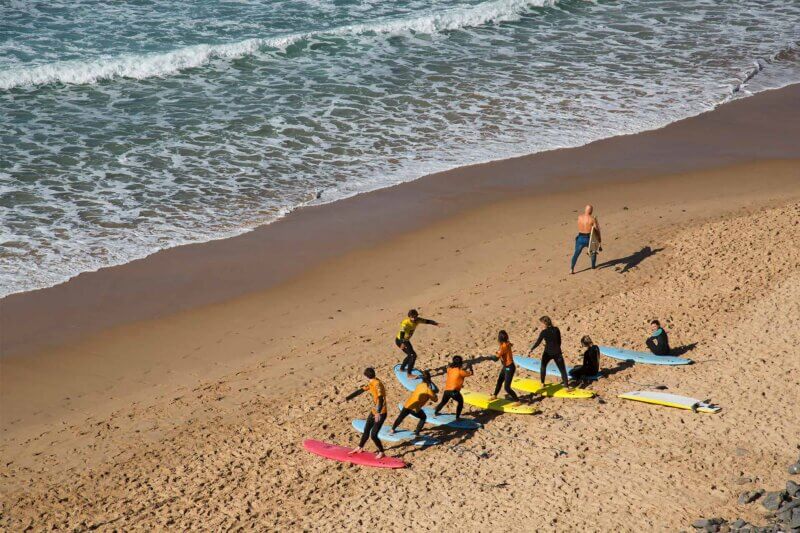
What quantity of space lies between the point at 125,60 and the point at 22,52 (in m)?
3.17

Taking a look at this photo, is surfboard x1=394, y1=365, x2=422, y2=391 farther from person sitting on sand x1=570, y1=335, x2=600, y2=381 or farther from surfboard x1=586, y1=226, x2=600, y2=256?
surfboard x1=586, y1=226, x2=600, y2=256

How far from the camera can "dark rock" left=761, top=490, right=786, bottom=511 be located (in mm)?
10164

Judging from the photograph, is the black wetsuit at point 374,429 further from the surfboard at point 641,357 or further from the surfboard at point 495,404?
the surfboard at point 641,357

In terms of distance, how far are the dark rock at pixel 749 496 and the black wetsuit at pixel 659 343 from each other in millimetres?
3471

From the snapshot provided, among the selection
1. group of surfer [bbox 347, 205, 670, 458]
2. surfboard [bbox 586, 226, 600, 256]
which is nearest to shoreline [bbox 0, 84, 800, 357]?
surfboard [bbox 586, 226, 600, 256]

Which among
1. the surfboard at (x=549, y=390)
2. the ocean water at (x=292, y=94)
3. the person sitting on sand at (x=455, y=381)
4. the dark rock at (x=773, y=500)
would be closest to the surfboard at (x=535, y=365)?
the surfboard at (x=549, y=390)

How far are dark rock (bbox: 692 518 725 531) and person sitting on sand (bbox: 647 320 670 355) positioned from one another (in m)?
3.92

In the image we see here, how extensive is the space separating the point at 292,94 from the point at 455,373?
15400 mm

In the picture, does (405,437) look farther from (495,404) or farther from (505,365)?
(505,365)

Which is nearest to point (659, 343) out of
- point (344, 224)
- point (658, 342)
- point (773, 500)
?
point (658, 342)

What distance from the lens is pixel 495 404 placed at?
507 inches

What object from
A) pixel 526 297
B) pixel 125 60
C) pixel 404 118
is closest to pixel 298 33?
pixel 125 60

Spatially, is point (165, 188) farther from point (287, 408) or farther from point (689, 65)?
point (689, 65)

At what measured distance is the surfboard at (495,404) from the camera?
12688 millimetres
